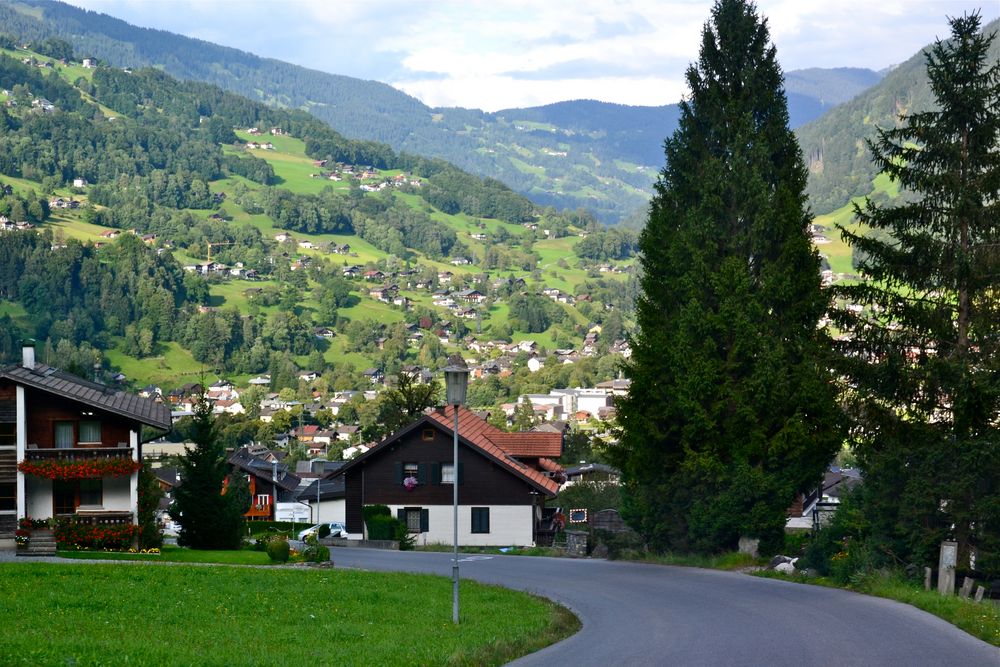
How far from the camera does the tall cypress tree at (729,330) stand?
34281 mm

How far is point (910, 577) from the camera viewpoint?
2714cm

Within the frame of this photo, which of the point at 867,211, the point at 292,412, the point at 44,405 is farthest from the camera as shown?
the point at 292,412

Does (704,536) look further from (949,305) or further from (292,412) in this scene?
(292,412)

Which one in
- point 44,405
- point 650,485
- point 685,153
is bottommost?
point 650,485

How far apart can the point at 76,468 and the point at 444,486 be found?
20910 millimetres

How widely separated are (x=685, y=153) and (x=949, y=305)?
42.3ft

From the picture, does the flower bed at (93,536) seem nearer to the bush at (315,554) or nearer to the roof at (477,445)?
the bush at (315,554)

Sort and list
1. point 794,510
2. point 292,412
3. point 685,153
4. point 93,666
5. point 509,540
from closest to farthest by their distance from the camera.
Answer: point 93,666
point 685,153
point 509,540
point 794,510
point 292,412

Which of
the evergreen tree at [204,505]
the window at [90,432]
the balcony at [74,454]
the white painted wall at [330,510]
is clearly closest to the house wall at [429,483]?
the evergreen tree at [204,505]

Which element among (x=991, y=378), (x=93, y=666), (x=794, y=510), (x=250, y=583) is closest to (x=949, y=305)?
(x=991, y=378)

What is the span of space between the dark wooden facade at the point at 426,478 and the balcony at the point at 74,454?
18.1 meters

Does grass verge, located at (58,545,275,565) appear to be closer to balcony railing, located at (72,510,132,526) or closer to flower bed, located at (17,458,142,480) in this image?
balcony railing, located at (72,510,132,526)

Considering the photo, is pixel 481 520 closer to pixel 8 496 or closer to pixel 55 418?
pixel 55 418

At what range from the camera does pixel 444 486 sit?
58281 mm
